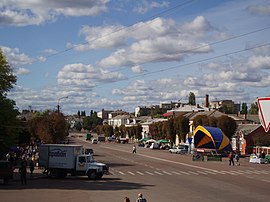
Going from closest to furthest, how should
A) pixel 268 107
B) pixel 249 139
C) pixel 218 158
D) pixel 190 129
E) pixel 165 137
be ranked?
pixel 268 107
pixel 218 158
pixel 249 139
pixel 190 129
pixel 165 137

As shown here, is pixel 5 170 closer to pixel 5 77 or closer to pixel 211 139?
pixel 5 77

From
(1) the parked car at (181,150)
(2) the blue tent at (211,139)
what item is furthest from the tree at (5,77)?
(1) the parked car at (181,150)

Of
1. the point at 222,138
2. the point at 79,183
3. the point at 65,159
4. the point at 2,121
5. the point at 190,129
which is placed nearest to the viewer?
the point at 79,183

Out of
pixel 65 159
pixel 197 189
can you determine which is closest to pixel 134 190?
pixel 197 189

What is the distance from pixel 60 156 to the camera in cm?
3934

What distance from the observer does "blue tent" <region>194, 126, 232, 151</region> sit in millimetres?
75750

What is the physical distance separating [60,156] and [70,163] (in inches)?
42.8

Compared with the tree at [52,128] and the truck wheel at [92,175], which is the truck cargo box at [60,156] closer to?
the truck wheel at [92,175]

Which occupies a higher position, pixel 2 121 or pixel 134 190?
pixel 2 121

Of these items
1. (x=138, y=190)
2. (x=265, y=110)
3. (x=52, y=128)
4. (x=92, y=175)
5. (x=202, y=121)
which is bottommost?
(x=138, y=190)

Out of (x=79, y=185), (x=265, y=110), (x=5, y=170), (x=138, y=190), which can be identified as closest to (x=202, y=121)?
(x=79, y=185)

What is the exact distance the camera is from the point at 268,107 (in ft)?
39.9

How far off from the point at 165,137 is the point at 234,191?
312 feet

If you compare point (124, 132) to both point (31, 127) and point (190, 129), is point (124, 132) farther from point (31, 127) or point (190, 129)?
point (31, 127)
